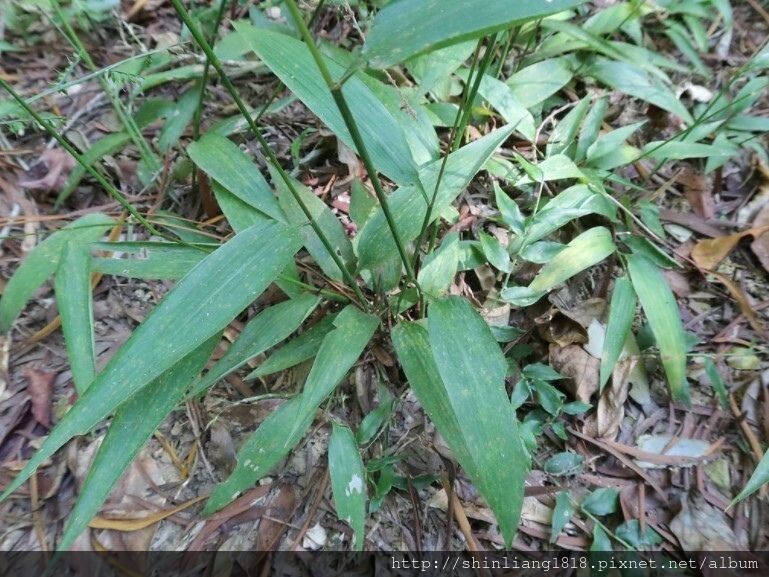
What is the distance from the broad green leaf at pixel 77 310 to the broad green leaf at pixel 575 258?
2.28 ft

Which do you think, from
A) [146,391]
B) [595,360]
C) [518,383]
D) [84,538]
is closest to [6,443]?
[84,538]

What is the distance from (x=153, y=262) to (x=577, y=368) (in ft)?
2.31

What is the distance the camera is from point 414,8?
0.34 metres

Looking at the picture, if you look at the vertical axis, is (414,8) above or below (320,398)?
above

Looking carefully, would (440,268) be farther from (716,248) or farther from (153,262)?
(716,248)

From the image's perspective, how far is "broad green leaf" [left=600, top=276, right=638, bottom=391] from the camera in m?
0.76

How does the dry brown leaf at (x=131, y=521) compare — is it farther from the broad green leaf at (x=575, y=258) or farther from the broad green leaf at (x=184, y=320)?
the broad green leaf at (x=575, y=258)

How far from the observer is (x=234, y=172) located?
808mm

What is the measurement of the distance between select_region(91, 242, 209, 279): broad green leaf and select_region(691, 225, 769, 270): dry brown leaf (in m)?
0.94

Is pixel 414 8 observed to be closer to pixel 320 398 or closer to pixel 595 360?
pixel 320 398

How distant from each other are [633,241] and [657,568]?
21.4 inches

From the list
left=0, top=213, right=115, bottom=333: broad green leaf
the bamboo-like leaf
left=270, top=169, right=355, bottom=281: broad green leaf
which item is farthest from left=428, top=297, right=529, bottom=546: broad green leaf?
left=0, top=213, right=115, bottom=333: broad green leaf

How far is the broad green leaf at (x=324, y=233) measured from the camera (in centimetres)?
77

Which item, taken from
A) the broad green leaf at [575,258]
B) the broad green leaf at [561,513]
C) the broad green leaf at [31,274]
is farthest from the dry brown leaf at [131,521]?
the broad green leaf at [575,258]
